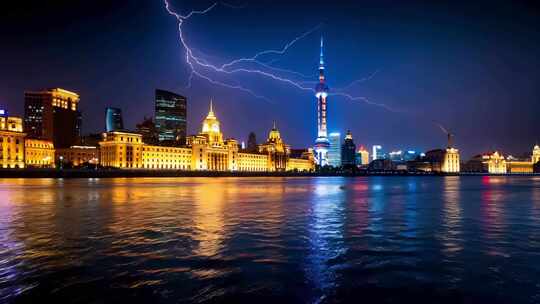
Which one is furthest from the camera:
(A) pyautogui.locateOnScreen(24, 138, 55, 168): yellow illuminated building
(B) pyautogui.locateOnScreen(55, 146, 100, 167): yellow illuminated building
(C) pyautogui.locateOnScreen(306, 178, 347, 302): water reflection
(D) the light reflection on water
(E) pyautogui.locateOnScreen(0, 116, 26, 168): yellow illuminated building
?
(B) pyautogui.locateOnScreen(55, 146, 100, 167): yellow illuminated building

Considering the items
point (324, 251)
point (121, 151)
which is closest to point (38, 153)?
point (121, 151)

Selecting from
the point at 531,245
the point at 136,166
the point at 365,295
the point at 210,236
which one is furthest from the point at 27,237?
the point at 136,166

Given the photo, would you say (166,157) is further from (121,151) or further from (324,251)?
(324,251)

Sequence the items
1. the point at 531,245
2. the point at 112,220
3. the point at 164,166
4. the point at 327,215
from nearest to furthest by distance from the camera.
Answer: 1. the point at 531,245
2. the point at 112,220
3. the point at 327,215
4. the point at 164,166

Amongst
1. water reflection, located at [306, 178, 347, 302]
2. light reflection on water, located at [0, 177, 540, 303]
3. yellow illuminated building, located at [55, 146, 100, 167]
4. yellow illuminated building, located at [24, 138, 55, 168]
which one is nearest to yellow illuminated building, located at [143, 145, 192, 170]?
yellow illuminated building, located at [55, 146, 100, 167]

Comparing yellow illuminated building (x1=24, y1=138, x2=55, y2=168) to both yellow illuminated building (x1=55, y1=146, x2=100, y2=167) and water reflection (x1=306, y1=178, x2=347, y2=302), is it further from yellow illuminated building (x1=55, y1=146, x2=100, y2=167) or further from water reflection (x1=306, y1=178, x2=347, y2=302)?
water reflection (x1=306, y1=178, x2=347, y2=302)

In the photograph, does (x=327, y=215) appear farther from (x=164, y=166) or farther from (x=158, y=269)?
(x=164, y=166)
